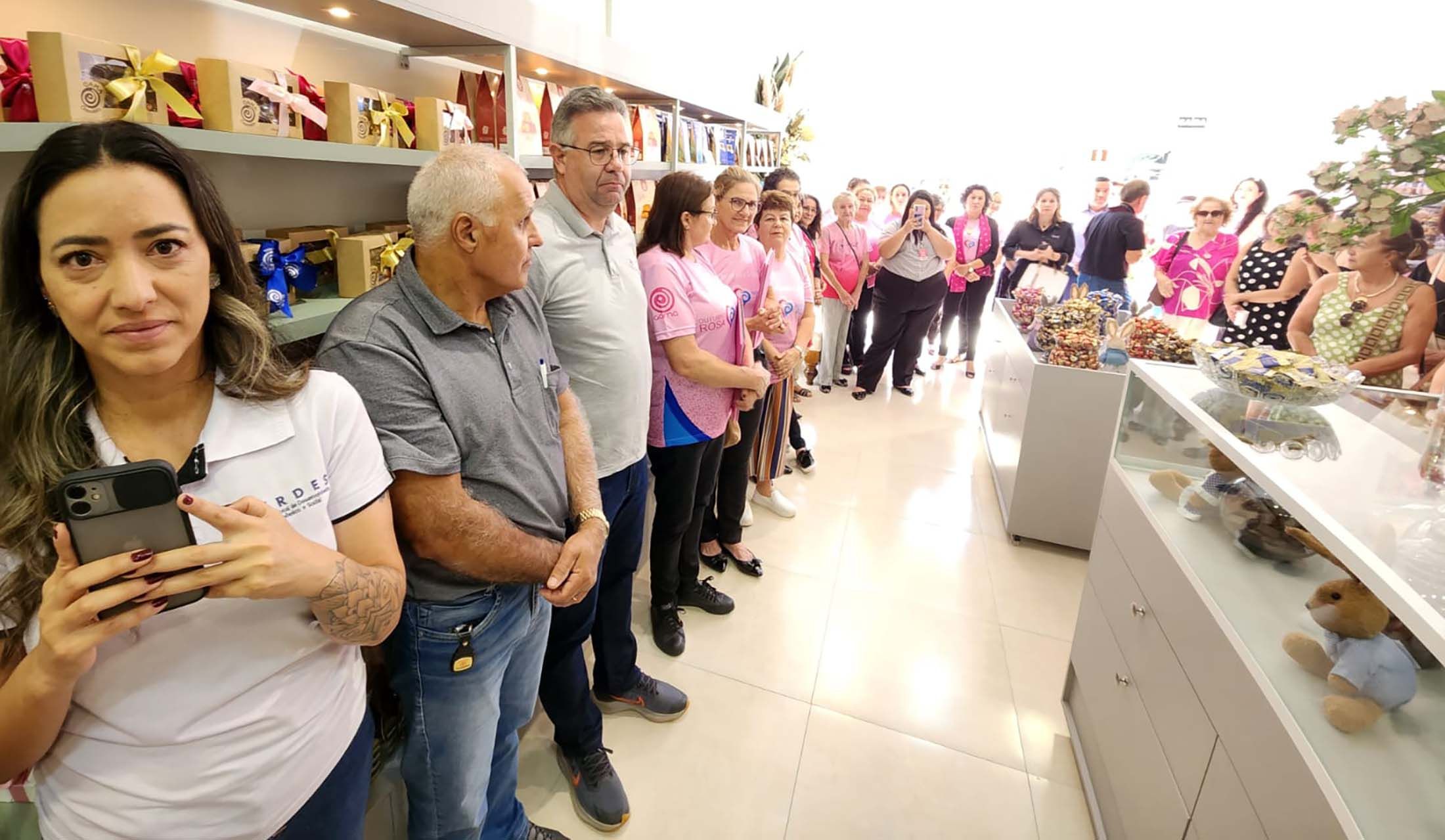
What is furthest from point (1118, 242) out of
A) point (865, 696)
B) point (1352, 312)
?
point (865, 696)

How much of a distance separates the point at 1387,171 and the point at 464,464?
184 centimetres

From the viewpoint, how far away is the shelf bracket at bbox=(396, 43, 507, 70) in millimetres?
1985

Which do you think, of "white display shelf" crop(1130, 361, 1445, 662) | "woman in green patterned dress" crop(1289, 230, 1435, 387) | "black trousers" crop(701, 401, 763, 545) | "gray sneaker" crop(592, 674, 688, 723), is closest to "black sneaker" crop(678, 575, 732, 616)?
"black trousers" crop(701, 401, 763, 545)

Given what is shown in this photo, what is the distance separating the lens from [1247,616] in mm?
1292

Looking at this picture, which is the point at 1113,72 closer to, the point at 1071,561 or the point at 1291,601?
the point at 1071,561

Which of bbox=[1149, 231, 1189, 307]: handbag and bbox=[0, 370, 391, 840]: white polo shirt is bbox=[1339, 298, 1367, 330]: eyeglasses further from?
bbox=[0, 370, 391, 840]: white polo shirt

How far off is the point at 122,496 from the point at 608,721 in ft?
5.76

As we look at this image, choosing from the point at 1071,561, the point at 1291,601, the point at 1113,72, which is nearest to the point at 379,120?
the point at 1291,601

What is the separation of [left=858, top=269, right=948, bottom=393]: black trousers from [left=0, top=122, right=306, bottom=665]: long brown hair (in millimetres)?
4926

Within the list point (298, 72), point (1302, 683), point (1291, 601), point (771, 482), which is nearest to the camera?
point (1302, 683)

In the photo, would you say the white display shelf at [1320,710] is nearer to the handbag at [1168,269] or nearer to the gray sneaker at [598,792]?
the gray sneaker at [598,792]

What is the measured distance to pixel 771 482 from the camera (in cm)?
360

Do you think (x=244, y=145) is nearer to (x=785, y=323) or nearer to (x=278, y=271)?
(x=278, y=271)

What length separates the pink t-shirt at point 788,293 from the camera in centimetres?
298
